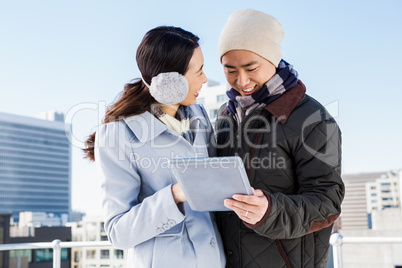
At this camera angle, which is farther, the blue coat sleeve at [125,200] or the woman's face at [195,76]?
the woman's face at [195,76]

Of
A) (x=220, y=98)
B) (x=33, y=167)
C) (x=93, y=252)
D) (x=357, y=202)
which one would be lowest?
(x=93, y=252)

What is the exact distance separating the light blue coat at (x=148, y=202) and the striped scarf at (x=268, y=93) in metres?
0.24

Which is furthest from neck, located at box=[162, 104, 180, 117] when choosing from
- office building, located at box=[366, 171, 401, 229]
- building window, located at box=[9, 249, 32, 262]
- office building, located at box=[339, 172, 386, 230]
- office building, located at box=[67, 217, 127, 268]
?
office building, located at box=[339, 172, 386, 230]

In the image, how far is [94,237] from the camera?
5081 cm

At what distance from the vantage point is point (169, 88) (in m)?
1.44

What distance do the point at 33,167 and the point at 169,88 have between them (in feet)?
354

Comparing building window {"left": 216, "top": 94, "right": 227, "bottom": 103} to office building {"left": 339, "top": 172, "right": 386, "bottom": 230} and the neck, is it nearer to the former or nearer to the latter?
the neck

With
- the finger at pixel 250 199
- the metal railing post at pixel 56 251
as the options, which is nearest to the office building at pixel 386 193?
the metal railing post at pixel 56 251

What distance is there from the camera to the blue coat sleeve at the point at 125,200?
1356mm

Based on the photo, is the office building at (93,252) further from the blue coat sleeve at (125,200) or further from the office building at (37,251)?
the blue coat sleeve at (125,200)

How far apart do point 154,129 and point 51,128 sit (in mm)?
113162

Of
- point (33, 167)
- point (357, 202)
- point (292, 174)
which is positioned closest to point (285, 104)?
point (292, 174)

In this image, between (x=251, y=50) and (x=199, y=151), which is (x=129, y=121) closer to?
(x=199, y=151)

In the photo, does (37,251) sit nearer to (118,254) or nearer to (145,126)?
(118,254)
